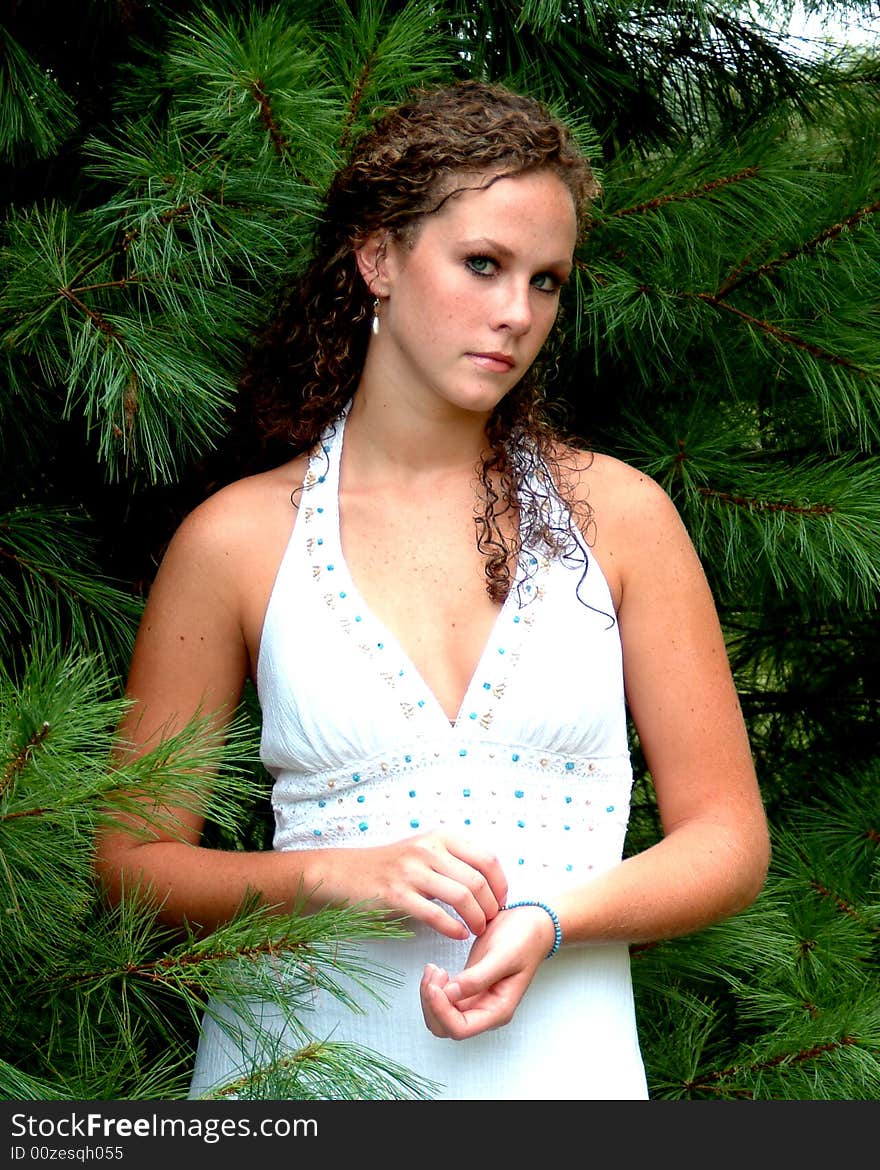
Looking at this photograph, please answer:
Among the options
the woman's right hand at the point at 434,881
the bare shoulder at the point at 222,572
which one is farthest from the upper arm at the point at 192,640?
the woman's right hand at the point at 434,881

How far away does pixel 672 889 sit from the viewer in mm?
1175

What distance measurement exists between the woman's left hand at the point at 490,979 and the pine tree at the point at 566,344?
6 centimetres

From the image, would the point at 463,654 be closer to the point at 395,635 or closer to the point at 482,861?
the point at 395,635

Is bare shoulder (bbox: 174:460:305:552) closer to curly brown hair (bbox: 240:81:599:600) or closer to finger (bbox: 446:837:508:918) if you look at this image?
curly brown hair (bbox: 240:81:599:600)

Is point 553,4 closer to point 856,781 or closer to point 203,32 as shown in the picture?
point 203,32

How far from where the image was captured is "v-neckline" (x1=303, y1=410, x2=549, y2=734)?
1.19 meters

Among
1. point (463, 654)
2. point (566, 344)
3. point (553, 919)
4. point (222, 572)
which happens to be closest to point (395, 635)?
point (463, 654)

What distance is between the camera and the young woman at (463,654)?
1.17 metres

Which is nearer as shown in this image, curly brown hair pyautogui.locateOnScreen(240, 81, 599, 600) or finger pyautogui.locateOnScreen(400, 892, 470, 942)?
finger pyautogui.locateOnScreen(400, 892, 470, 942)

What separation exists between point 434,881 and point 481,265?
1.62 feet

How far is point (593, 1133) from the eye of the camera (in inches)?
41.9

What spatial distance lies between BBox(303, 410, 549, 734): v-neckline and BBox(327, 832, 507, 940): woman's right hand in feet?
0.40

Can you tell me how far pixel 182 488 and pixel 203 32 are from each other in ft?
1.47

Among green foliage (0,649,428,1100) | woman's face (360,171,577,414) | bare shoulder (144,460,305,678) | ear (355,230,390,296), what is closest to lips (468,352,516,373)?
woman's face (360,171,577,414)
